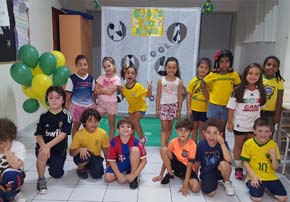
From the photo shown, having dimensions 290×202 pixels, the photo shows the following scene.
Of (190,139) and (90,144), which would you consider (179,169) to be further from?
(90,144)

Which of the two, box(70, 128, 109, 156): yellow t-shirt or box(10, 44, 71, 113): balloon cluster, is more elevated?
box(10, 44, 71, 113): balloon cluster

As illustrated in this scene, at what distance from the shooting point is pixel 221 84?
2738mm

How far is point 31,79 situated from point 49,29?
6.54 feet

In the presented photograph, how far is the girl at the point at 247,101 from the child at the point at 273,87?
0.26 meters

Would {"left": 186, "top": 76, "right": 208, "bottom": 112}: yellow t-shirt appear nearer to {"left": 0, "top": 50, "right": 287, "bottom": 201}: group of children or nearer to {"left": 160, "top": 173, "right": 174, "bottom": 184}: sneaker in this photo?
{"left": 0, "top": 50, "right": 287, "bottom": 201}: group of children

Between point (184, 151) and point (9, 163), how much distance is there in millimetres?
1336

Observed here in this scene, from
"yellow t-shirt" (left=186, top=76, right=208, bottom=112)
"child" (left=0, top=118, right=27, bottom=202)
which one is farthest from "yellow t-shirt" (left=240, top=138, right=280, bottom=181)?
"child" (left=0, top=118, right=27, bottom=202)

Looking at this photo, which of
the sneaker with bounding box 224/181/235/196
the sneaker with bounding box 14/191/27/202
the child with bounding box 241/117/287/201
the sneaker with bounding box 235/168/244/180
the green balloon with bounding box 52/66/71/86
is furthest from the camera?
the green balloon with bounding box 52/66/71/86

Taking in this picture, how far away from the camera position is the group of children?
218 centimetres

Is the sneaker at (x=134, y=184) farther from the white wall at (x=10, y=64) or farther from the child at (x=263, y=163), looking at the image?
the white wall at (x=10, y=64)

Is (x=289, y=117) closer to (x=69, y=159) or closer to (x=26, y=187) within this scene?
(x=69, y=159)

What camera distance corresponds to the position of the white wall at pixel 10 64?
10.3 feet

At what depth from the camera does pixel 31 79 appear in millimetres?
2816

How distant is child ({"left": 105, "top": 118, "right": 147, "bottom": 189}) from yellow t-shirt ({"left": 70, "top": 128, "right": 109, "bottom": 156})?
154 mm
